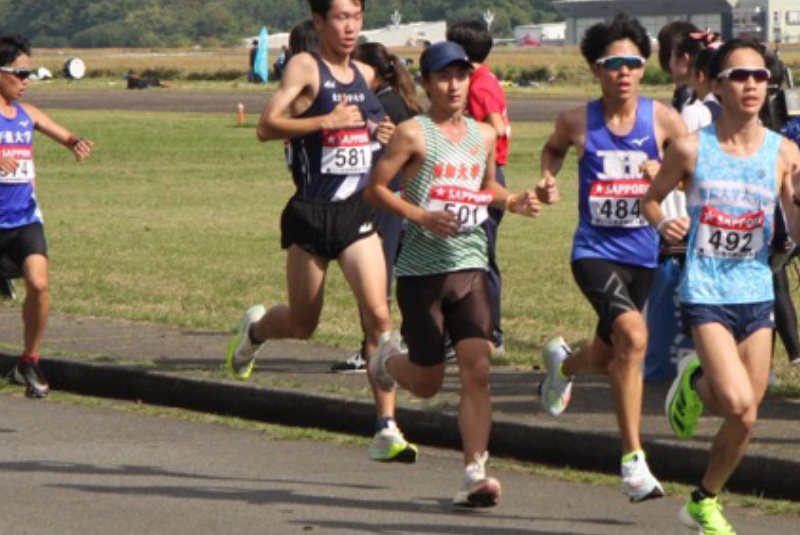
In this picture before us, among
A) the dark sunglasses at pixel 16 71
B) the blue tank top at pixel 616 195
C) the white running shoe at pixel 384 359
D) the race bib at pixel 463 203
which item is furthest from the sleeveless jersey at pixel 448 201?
the dark sunglasses at pixel 16 71

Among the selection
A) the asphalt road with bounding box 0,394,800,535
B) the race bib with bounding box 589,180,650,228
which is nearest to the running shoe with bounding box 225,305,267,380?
the asphalt road with bounding box 0,394,800,535

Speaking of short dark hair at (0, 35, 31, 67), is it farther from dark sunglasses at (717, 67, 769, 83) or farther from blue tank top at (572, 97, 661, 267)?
dark sunglasses at (717, 67, 769, 83)

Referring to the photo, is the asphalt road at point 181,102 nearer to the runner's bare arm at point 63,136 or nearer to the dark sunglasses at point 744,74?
the runner's bare arm at point 63,136

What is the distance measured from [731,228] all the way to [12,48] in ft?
18.0

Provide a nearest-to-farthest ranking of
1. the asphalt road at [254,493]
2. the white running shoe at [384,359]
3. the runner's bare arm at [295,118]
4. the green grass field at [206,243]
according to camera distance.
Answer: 1. the asphalt road at [254,493]
2. the white running shoe at [384,359]
3. the runner's bare arm at [295,118]
4. the green grass field at [206,243]

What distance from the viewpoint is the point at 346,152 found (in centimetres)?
922

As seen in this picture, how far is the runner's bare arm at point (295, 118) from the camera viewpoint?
8953mm

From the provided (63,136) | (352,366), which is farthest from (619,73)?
(63,136)

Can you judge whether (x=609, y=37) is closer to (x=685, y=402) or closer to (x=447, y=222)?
(x=447, y=222)

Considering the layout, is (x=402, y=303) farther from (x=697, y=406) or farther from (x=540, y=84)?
(x=540, y=84)

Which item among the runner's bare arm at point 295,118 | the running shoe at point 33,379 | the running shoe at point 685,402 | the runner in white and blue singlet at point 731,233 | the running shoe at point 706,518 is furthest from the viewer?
the running shoe at point 33,379

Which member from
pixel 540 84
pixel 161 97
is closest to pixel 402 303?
pixel 161 97

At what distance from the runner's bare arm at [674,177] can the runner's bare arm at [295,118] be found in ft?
6.05

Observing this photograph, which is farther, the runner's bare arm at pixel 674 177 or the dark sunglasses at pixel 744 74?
the runner's bare arm at pixel 674 177
